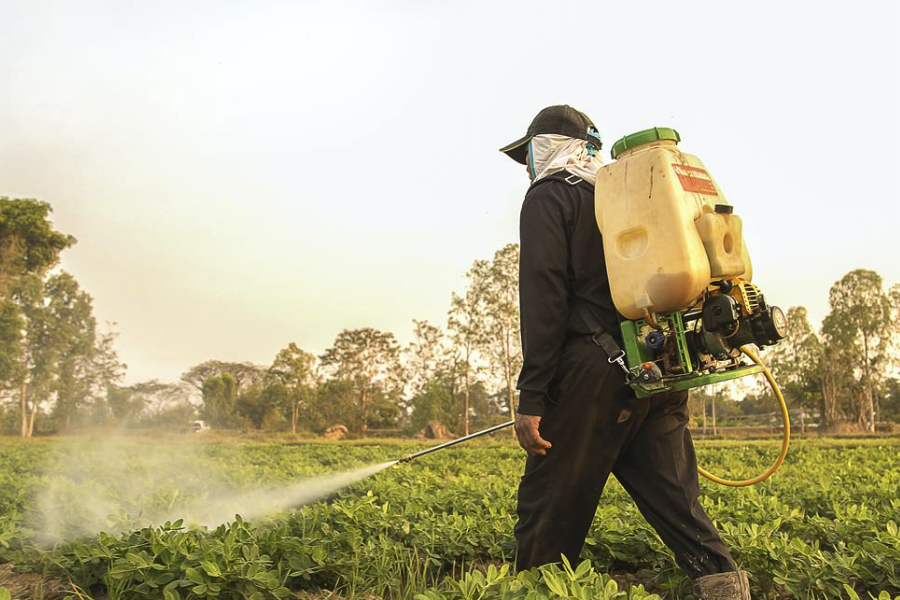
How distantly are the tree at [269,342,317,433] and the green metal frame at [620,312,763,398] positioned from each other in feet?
112

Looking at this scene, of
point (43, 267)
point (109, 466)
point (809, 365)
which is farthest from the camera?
point (809, 365)

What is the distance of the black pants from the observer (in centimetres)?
243

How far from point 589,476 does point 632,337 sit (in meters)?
0.56

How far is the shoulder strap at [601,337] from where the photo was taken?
95.5 inches

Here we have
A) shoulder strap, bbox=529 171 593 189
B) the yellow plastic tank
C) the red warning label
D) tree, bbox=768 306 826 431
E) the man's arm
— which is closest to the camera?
the yellow plastic tank

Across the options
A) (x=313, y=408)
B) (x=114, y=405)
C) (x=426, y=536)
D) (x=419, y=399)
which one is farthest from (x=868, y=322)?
(x=426, y=536)

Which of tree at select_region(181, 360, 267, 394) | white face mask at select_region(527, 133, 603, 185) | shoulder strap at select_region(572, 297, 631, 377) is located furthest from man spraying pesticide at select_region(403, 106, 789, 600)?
tree at select_region(181, 360, 267, 394)

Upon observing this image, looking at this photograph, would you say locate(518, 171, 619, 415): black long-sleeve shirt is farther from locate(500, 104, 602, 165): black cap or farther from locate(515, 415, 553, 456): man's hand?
locate(500, 104, 602, 165): black cap

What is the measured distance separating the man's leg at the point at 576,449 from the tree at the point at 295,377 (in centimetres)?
3399

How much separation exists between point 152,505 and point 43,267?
18745mm

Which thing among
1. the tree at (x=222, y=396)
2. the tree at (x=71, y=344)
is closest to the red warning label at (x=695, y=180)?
the tree at (x=71, y=344)

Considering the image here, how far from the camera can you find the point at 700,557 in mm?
2426

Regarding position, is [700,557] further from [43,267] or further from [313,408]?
[313,408]

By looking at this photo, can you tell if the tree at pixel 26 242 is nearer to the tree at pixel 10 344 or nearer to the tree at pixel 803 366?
the tree at pixel 10 344
